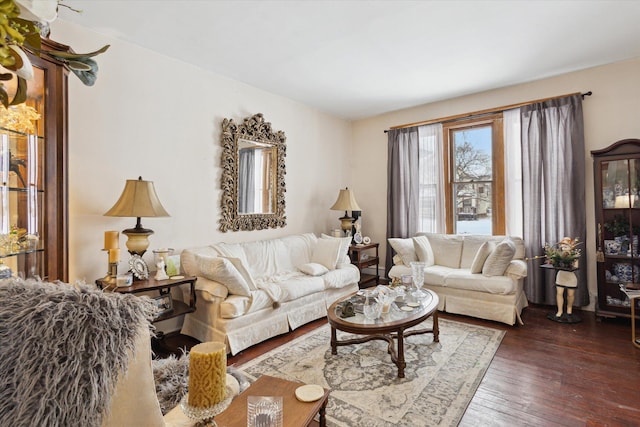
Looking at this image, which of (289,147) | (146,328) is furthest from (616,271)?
(146,328)

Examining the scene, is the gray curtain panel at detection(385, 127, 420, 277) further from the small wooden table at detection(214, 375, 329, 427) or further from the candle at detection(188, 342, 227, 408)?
→ the candle at detection(188, 342, 227, 408)

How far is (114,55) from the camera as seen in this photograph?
2859mm

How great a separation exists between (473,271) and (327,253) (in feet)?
5.70

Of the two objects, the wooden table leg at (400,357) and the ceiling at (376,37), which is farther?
the ceiling at (376,37)

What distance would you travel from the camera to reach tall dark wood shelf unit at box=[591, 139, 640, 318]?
328cm

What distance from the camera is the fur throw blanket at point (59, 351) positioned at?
2.01 ft

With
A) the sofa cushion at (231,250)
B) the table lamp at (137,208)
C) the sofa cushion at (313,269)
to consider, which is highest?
the table lamp at (137,208)

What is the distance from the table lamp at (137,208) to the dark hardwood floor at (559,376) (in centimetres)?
127

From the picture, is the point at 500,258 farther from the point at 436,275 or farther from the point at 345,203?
the point at 345,203

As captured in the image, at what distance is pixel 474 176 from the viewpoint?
4.55 m

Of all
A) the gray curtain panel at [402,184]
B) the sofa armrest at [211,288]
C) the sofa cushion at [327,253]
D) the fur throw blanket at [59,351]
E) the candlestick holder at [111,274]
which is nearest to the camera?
the fur throw blanket at [59,351]

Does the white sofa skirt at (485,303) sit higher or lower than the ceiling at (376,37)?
lower

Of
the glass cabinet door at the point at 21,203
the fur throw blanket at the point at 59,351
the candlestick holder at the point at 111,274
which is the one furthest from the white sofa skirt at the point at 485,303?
the glass cabinet door at the point at 21,203

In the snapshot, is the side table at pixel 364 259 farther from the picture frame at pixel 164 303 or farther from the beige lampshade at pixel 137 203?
the beige lampshade at pixel 137 203
